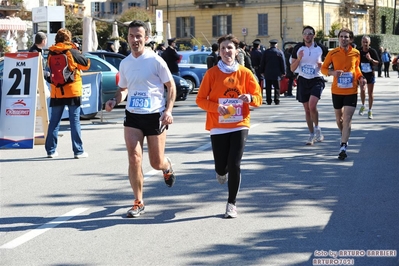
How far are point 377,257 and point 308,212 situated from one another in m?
1.86

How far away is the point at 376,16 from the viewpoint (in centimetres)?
7312

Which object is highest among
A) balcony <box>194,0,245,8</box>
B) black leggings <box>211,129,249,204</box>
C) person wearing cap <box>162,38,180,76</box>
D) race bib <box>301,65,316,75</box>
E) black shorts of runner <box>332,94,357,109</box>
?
balcony <box>194,0,245,8</box>

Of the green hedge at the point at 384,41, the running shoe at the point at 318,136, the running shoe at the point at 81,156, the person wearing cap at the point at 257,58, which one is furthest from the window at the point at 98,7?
the running shoe at the point at 81,156

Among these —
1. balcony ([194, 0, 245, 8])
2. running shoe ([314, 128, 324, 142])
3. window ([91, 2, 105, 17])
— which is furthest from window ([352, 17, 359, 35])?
running shoe ([314, 128, 324, 142])

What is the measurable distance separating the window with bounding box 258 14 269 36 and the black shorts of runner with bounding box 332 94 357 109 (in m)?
57.9

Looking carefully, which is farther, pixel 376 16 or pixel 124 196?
pixel 376 16

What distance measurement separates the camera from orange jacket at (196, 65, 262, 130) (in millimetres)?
8008

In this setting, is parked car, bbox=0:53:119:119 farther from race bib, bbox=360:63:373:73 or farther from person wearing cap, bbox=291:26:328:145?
person wearing cap, bbox=291:26:328:145

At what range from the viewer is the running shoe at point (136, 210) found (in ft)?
26.2

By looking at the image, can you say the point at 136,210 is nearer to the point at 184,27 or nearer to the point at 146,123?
the point at 146,123

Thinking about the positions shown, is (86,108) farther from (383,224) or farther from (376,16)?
(376,16)

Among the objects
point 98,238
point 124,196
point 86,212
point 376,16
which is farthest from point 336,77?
point 376,16

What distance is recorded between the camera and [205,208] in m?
8.43

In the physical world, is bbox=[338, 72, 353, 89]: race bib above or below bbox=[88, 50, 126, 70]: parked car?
below
